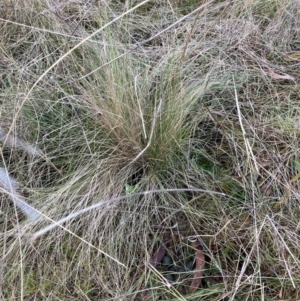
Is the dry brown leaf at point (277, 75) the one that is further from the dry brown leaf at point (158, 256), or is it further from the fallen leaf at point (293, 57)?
the dry brown leaf at point (158, 256)

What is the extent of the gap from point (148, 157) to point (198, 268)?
0.95 feet

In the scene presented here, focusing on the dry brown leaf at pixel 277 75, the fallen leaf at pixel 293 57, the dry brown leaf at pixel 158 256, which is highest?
the dry brown leaf at pixel 158 256

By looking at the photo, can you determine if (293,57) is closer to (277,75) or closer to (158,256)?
(277,75)

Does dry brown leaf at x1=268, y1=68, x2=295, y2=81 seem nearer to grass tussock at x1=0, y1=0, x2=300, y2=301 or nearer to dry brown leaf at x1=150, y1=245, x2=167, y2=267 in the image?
grass tussock at x1=0, y1=0, x2=300, y2=301

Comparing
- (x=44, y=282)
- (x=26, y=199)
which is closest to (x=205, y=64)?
(x=26, y=199)

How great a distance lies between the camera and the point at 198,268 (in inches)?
42.0

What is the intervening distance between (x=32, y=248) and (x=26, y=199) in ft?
0.42

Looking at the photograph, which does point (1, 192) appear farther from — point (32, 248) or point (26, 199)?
point (32, 248)

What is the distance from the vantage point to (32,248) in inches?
42.1

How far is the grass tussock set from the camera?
1.05 metres

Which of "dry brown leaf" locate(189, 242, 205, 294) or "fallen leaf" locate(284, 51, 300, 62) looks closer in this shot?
"dry brown leaf" locate(189, 242, 205, 294)

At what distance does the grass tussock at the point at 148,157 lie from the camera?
3.44 feet

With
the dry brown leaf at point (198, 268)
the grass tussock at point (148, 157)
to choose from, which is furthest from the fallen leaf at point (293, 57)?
the dry brown leaf at point (198, 268)

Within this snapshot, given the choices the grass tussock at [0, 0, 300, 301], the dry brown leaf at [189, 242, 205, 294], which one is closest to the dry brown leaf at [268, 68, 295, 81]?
the grass tussock at [0, 0, 300, 301]
